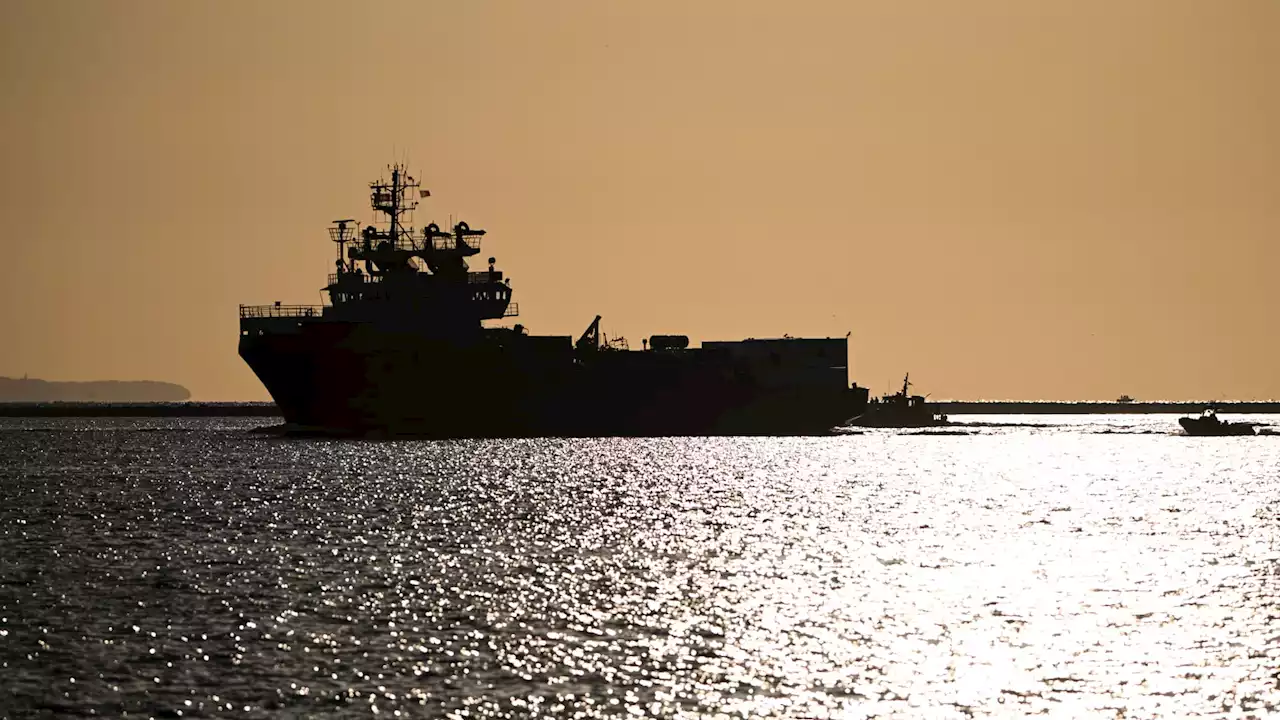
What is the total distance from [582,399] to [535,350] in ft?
25.4

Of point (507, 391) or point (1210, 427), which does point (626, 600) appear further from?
point (1210, 427)

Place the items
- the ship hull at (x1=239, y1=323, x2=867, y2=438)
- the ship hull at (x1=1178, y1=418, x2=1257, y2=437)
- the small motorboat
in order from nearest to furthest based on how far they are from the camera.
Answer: the ship hull at (x1=239, y1=323, x2=867, y2=438) → the small motorboat → the ship hull at (x1=1178, y1=418, x2=1257, y2=437)

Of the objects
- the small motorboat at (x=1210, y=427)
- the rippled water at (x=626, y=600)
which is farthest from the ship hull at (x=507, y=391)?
the small motorboat at (x=1210, y=427)

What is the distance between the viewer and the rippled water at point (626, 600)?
2592 cm

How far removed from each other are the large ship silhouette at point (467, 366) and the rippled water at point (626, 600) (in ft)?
110

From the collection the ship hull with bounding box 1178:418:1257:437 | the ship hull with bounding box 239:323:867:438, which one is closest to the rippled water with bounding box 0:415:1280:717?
the ship hull with bounding box 239:323:867:438

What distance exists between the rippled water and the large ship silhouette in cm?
3364

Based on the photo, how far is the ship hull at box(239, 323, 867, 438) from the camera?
11494 centimetres

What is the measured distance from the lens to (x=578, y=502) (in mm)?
70375

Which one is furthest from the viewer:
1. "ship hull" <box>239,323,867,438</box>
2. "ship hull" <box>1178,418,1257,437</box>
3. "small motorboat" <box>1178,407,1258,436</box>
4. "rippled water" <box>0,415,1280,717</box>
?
"ship hull" <box>1178,418,1257,437</box>

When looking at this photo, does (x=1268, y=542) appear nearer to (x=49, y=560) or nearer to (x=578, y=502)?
(x=578, y=502)

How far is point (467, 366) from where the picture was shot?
397 ft

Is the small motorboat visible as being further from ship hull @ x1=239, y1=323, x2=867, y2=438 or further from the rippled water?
the rippled water

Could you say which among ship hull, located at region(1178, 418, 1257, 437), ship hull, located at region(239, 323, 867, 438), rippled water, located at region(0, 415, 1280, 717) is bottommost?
rippled water, located at region(0, 415, 1280, 717)
